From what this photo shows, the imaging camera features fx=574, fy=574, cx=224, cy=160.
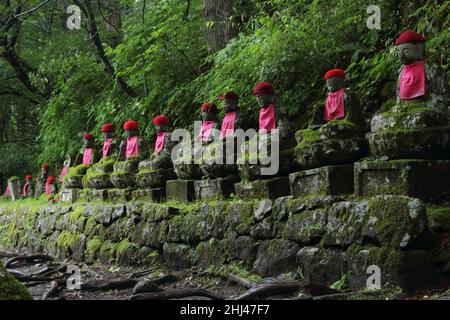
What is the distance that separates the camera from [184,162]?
305 inches

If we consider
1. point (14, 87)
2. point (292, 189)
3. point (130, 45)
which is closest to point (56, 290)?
point (292, 189)

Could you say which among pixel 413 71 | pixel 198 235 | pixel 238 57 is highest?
pixel 238 57

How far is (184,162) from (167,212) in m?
0.72

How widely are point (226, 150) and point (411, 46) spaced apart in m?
2.62

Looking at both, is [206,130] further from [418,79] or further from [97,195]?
[418,79]

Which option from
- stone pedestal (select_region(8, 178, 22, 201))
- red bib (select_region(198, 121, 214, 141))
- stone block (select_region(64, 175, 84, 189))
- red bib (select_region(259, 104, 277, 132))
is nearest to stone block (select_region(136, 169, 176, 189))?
red bib (select_region(198, 121, 214, 141))

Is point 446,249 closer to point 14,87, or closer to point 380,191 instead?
point 380,191

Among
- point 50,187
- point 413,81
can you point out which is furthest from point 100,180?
point 413,81

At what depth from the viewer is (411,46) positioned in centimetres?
520

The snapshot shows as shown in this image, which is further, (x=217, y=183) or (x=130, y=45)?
(x=130, y=45)

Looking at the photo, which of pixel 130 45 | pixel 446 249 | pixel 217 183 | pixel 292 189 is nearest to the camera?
pixel 446 249

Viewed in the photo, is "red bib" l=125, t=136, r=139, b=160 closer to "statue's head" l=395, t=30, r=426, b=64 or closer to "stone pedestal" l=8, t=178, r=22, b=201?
"statue's head" l=395, t=30, r=426, b=64

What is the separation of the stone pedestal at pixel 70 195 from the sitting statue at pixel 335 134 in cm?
639
